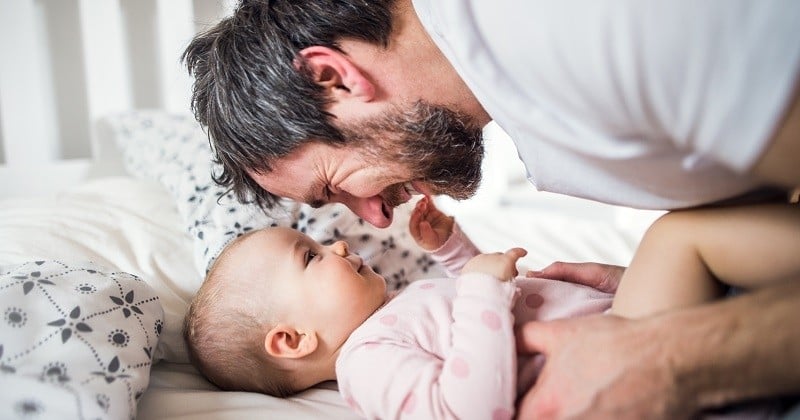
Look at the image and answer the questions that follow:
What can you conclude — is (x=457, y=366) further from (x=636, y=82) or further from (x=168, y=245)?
(x=168, y=245)

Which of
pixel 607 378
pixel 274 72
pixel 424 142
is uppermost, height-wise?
pixel 274 72

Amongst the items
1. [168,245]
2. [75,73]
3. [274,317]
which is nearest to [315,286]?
[274,317]

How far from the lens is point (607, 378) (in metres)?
0.68

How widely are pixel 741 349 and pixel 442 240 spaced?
2.28 ft

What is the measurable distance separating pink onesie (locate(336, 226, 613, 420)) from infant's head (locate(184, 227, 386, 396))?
60 mm

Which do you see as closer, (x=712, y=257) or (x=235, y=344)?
(x=712, y=257)

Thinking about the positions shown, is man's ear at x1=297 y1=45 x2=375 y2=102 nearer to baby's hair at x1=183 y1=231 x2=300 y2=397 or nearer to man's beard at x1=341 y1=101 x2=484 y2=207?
man's beard at x1=341 y1=101 x2=484 y2=207

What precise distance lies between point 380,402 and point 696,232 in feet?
1.41

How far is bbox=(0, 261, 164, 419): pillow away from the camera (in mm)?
734

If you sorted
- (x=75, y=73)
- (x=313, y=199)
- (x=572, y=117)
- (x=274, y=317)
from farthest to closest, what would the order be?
(x=75, y=73), (x=313, y=199), (x=274, y=317), (x=572, y=117)

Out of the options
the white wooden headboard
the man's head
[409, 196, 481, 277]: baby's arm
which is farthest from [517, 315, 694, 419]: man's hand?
the white wooden headboard

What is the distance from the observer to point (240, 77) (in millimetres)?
1035

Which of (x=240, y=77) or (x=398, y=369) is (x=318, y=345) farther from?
(x=240, y=77)

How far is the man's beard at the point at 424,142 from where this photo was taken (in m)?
1.03
